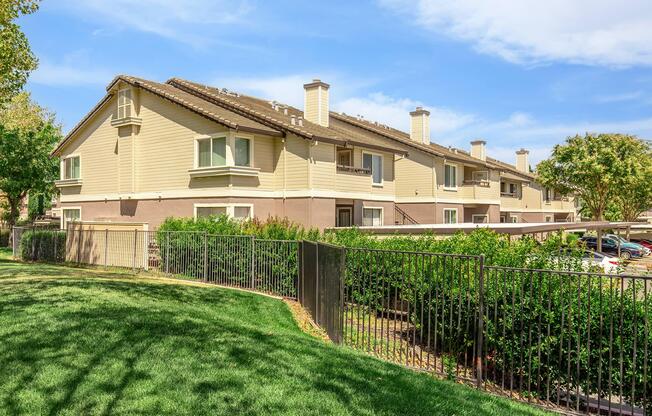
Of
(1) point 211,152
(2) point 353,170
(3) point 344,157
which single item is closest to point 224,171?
(1) point 211,152

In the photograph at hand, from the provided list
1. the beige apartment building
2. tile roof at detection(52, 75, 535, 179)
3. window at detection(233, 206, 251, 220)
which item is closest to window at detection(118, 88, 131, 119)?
the beige apartment building

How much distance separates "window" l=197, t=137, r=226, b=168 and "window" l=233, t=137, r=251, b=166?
1.81 ft

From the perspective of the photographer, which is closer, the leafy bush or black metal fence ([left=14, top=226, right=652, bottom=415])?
black metal fence ([left=14, top=226, right=652, bottom=415])

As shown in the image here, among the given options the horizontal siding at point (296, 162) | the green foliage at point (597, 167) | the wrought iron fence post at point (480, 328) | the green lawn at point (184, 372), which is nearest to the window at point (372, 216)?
the horizontal siding at point (296, 162)

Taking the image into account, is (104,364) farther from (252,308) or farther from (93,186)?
(93,186)

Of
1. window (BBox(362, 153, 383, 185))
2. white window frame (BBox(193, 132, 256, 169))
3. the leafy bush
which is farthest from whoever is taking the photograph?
window (BBox(362, 153, 383, 185))

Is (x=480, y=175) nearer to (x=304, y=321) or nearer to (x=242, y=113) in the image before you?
(x=242, y=113)

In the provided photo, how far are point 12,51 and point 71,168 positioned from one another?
12879mm

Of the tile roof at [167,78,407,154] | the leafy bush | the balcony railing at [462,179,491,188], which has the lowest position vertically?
the leafy bush

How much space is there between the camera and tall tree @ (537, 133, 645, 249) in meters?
41.6

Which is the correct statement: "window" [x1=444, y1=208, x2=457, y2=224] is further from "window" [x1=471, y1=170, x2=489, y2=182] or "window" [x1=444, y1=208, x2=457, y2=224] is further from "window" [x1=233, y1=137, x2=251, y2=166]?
"window" [x1=233, y1=137, x2=251, y2=166]

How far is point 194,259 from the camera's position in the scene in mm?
18516

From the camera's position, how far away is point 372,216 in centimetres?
2955

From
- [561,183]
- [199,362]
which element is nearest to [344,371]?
[199,362]
